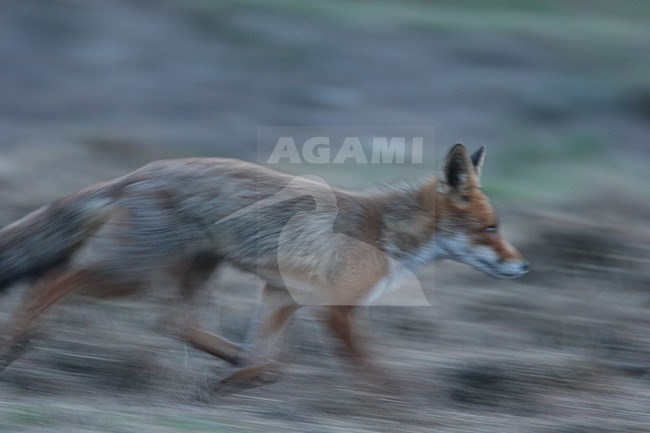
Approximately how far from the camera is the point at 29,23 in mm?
18641

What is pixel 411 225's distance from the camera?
23.9 ft

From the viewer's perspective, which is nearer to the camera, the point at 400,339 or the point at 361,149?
the point at 400,339

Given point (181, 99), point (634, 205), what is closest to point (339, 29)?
point (181, 99)

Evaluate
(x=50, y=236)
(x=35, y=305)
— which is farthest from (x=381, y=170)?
(x=35, y=305)

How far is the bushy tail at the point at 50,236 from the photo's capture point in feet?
22.0

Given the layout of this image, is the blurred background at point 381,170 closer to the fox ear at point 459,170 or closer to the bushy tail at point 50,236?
the bushy tail at point 50,236

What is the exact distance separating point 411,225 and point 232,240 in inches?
50.4

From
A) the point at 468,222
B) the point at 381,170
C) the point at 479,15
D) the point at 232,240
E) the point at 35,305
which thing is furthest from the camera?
the point at 479,15

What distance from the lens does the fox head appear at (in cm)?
730

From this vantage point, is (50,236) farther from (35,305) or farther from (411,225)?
(411,225)

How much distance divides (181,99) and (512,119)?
5098mm

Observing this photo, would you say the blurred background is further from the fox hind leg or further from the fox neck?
the fox neck

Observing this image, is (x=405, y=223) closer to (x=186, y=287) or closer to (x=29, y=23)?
(x=186, y=287)

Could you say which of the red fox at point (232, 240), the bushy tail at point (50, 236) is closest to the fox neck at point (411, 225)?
the red fox at point (232, 240)
